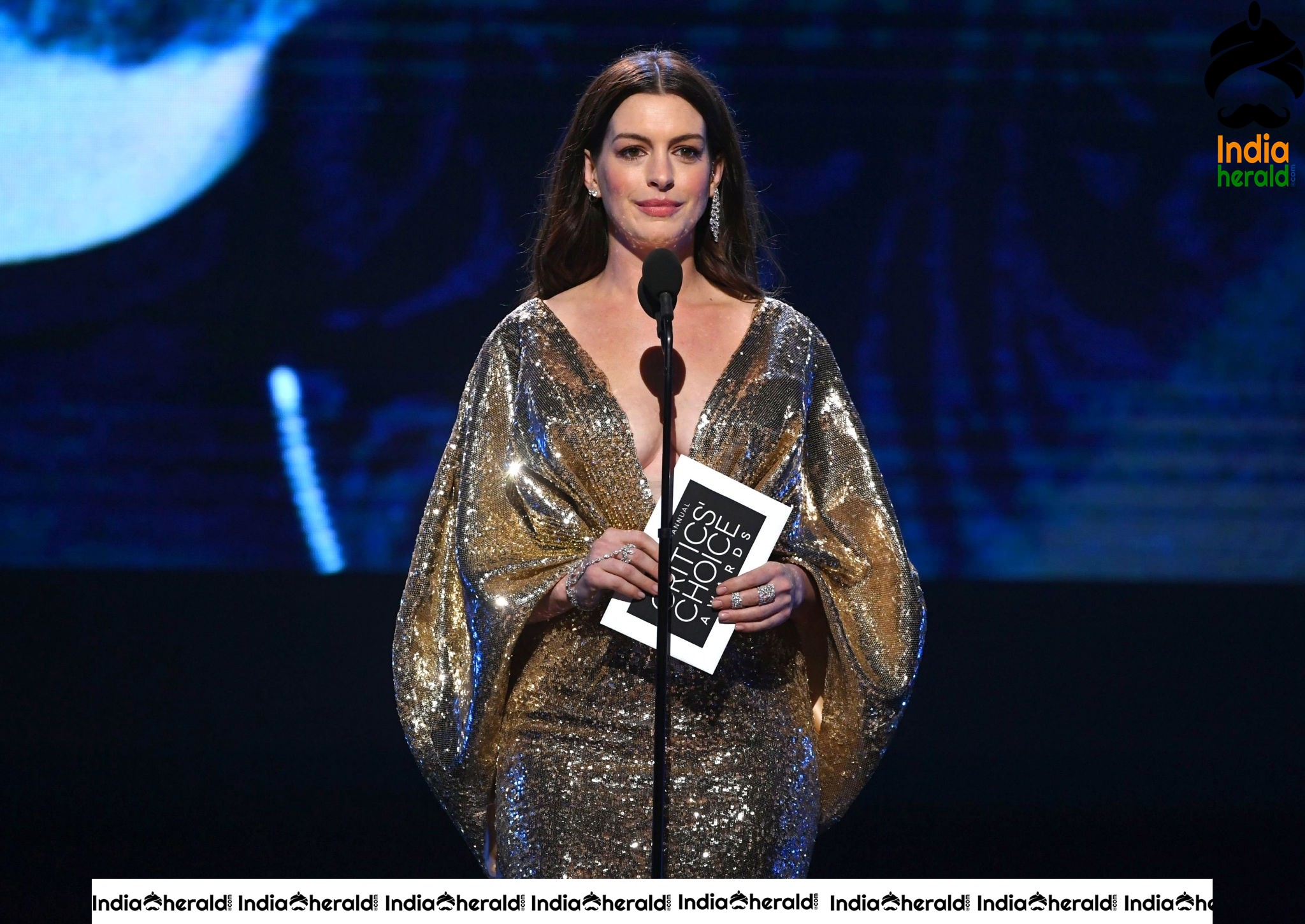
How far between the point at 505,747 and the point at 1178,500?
8.87 feet

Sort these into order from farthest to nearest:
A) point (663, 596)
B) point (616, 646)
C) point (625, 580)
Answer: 1. point (616, 646)
2. point (625, 580)
3. point (663, 596)

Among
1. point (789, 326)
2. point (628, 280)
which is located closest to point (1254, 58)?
point (789, 326)

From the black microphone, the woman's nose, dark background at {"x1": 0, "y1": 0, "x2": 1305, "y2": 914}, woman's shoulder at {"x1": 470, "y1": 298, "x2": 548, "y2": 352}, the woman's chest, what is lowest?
the black microphone

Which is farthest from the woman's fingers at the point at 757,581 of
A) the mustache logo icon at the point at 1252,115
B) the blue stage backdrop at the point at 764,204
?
the mustache logo icon at the point at 1252,115

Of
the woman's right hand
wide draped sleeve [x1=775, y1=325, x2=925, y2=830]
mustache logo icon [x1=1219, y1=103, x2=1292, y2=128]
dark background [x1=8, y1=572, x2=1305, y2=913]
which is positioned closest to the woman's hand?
the woman's right hand

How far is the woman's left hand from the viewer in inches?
71.0

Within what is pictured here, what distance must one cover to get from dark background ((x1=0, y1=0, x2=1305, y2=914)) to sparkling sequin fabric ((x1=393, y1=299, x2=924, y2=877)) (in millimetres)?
1922

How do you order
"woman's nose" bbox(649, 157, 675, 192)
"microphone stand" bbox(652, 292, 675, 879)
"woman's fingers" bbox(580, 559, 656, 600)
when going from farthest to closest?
"woman's nose" bbox(649, 157, 675, 192) → "woman's fingers" bbox(580, 559, 656, 600) → "microphone stand" bbox(652, 292, 675, 879)

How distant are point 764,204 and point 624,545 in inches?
92.3

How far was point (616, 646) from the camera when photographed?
6.48 ft

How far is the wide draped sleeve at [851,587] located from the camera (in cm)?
202

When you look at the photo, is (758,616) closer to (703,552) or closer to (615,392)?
(703,552)

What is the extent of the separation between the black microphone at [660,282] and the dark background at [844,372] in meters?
2.34

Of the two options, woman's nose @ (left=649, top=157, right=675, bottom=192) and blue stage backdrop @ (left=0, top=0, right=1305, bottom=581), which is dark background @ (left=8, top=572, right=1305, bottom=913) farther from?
woman's nose @ (left=649, top=157, right=675, bottom=192)
